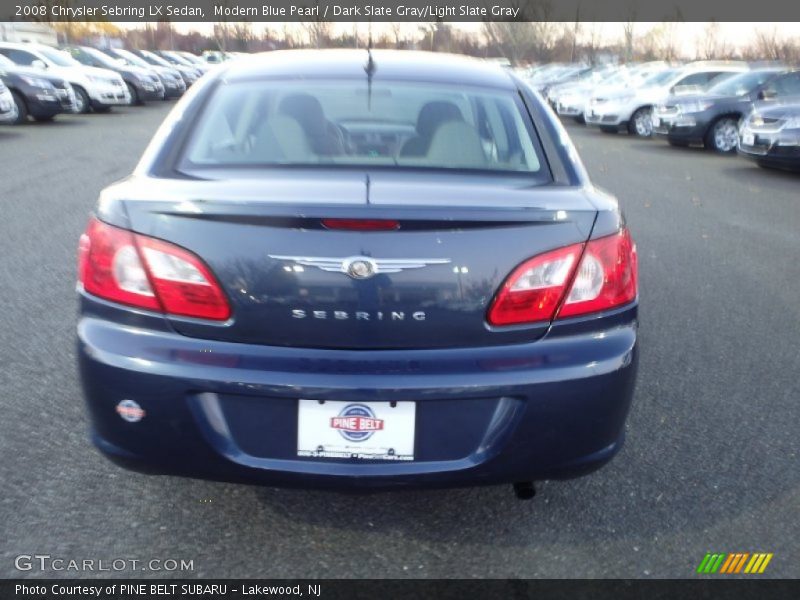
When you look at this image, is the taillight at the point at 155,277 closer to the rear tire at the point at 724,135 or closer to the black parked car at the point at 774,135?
the black parked car at the point at 774,135

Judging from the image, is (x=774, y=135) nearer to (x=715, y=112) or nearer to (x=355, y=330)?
(x=715, y=112)

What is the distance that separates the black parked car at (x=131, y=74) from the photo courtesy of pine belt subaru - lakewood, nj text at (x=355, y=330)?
71.2 ft

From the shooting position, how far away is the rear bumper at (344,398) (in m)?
2.22

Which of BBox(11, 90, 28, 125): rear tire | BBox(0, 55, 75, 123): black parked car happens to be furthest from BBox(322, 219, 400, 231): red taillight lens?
BBox(11, 90, 28, 125): rear tire

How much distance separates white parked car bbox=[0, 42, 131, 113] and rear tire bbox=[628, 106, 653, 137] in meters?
12.4

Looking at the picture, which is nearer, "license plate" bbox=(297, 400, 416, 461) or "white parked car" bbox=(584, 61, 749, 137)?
"license plate" bbox=(297, 400, 416, 461)

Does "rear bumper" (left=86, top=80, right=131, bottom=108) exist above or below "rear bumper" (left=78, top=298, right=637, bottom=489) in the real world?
below

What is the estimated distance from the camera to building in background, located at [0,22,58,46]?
40031 mm

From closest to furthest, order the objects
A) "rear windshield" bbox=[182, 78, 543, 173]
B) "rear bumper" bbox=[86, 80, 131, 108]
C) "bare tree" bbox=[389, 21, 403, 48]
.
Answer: "rear windshield" bbox=[182, 78, 543, 173], "rear bumper" bbox=[86, 80, 131, 108], "bare tree" bbox=[389, 21, 403, 48]

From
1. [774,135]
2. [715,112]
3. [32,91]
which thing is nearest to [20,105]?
[32,91]

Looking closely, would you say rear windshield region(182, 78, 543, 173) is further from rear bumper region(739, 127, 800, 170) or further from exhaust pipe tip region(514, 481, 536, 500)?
rear bumper region(739, 127, 800, 170)

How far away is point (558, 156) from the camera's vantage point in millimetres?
2844

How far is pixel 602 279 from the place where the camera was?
240cm
